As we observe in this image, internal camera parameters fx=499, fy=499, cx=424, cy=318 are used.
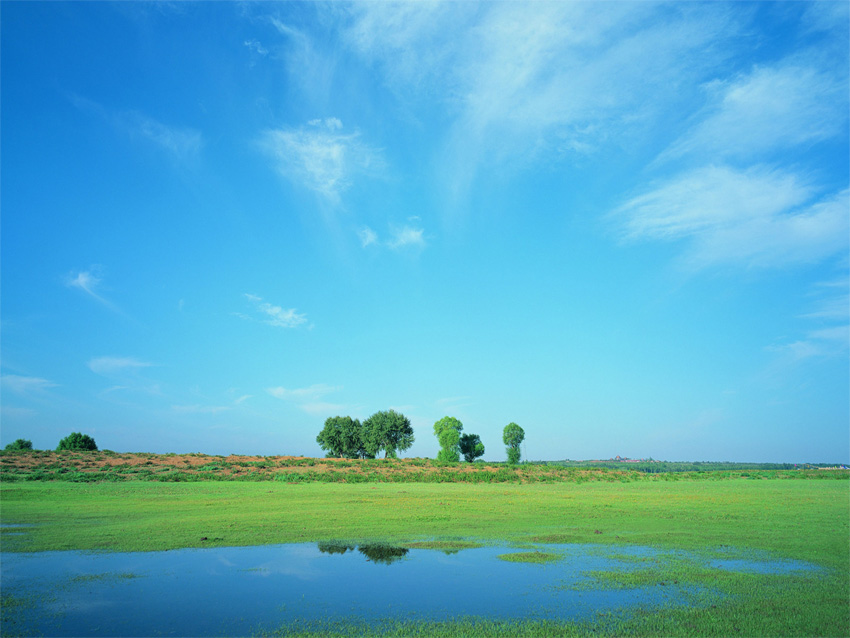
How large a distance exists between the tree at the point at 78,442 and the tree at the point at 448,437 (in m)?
61.7

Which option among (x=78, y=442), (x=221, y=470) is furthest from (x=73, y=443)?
(x=221, y=470)

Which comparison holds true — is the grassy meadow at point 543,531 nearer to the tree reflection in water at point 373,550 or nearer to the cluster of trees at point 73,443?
the tree reflection in water at point 373,550

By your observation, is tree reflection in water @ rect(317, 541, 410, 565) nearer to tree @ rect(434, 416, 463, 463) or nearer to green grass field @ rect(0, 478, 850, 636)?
green grass field @ rect(0, 478, 850, 636)

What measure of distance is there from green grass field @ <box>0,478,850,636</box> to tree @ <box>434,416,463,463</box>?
236ft

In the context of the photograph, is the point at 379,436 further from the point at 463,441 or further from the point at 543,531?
the point at 543,531

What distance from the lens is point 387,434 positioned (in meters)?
104

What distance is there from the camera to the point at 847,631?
9.27 meters

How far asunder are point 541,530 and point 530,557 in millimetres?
5413

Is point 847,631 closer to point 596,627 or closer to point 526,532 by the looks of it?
point 596,627

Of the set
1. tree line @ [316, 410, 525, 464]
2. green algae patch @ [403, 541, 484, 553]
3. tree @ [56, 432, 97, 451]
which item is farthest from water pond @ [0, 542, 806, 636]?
tree line @ [316, 410, 525, 464]

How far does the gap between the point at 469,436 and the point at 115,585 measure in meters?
112

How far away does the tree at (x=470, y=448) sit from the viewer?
11788 centimetres

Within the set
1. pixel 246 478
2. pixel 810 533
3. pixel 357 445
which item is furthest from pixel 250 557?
pixel 357 445

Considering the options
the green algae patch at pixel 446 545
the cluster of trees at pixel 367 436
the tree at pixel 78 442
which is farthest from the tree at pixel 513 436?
the green algae patch at pixel 446 545
